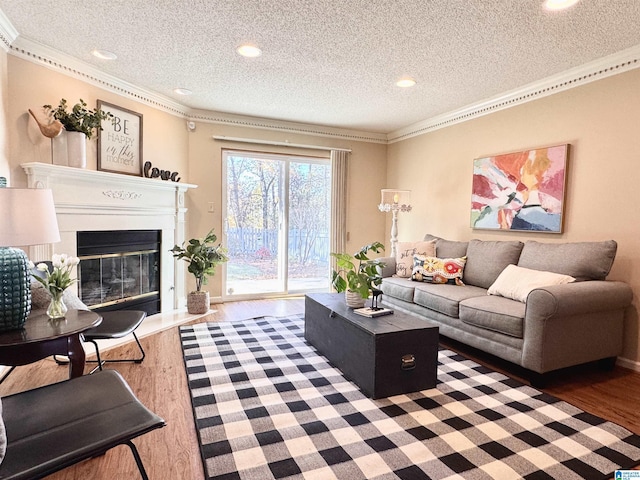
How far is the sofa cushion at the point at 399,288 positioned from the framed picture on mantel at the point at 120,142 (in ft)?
9.43

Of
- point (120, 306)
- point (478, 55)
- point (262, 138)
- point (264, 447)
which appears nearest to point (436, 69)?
point (478, 55)

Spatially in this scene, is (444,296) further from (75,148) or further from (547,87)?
(75,148)

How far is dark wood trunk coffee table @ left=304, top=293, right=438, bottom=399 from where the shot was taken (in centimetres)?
221

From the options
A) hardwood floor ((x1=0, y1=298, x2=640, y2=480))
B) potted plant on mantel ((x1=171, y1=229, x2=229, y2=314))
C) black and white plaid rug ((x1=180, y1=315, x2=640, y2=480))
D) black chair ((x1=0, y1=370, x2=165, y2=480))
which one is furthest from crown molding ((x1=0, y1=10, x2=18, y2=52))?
black and white plaid rug ((x1=180, y1=315, x2=640, y2=480))

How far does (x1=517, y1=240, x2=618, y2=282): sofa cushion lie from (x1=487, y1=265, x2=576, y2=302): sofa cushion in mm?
104

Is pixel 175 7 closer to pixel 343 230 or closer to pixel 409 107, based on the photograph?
pixel 409 107

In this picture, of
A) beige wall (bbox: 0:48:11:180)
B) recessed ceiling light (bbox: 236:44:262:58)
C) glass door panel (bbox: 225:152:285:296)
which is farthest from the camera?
glass door panel (bbox: 225:152:285:296)

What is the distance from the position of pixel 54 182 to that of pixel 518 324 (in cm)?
364

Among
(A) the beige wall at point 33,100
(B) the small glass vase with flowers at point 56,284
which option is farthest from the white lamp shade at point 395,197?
(B) the small glass vase with flowers at point 56,284

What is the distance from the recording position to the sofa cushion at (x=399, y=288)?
141 inches

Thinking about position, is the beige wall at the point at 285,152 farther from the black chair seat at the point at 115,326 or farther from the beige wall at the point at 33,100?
the black chair seat at the point at 115,326

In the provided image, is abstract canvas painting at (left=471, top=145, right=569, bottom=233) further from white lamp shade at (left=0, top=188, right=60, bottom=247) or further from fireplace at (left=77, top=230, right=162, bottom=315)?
white lamp shade at (left=0, top=188, right=60, bottom=247)

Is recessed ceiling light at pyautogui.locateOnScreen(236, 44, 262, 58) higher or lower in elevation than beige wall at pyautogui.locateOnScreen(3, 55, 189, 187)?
higher

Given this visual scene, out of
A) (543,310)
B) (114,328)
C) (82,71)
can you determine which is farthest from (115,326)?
(543,310)
